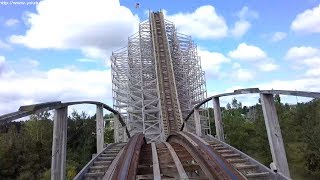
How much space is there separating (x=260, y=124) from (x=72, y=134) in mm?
27152

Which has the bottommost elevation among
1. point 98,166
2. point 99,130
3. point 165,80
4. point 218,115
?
point 98,166

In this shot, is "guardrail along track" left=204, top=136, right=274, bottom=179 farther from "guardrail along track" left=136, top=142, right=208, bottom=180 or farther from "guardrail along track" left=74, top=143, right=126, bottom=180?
"guardrail along track" left=74, top=143, right=126, bottom=180

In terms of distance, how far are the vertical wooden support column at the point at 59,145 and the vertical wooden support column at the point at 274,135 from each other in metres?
2.97

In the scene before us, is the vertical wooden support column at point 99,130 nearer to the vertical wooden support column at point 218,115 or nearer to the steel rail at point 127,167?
the steel rail at point 127,167

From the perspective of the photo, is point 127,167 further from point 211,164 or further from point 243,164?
point 243,164

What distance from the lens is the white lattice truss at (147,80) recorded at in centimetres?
3347

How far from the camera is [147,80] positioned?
118 ft

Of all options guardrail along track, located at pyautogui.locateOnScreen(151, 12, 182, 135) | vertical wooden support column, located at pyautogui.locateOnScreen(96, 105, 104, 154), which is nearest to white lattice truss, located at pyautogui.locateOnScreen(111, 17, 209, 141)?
guardrail along track, located at pyautogui.locateOnScreen(151, 12, 182, 135)

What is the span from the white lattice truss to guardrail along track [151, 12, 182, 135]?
0.69 m

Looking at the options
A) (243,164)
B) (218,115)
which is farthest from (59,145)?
(218,115)

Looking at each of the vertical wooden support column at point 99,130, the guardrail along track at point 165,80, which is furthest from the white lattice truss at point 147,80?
the vertical wooden support column at point 99,130

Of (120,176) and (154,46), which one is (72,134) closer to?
(154,46)

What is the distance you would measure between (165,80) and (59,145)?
98.4ft

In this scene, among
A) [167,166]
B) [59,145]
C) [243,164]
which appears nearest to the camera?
[59,145]
